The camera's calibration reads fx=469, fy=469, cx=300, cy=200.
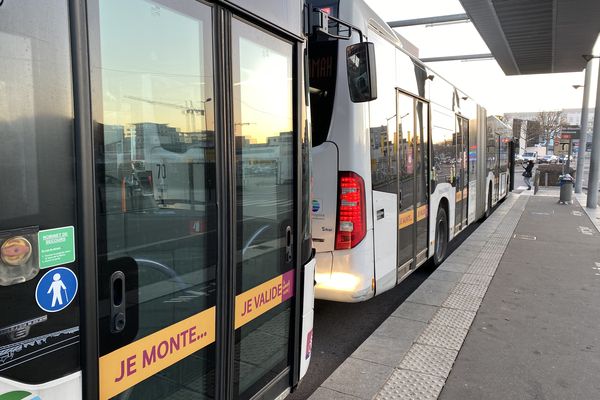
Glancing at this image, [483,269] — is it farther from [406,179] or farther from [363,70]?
[363,70]

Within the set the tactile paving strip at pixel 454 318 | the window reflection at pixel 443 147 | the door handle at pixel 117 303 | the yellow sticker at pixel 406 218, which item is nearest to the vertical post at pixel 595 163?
the window reflection at pixel 443 147

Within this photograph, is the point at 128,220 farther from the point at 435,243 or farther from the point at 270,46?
the point at 435,243

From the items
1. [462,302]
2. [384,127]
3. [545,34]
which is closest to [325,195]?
[384,127]

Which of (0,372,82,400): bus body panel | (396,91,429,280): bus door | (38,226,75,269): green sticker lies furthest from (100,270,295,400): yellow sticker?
(396,91,429,280): bus door

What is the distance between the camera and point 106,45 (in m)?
1.68

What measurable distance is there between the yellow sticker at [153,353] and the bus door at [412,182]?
3.56 m

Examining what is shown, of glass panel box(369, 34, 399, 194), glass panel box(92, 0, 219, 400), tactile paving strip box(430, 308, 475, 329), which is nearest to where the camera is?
glass panel box(92, 0, 219, 400)

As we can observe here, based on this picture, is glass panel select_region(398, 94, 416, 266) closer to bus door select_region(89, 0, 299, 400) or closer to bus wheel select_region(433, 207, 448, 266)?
bus wheel select_region(433, 207, 448, 266)

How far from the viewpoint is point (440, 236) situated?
25.3 ft

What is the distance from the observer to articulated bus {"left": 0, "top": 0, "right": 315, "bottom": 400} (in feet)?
4.60

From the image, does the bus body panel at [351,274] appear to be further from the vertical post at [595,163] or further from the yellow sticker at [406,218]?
the vertical post at [595,163]

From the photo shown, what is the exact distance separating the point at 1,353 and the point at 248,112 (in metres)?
1.58

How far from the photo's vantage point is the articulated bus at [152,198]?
1.40 metres

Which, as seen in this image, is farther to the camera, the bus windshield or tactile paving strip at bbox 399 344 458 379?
the bus windshield
